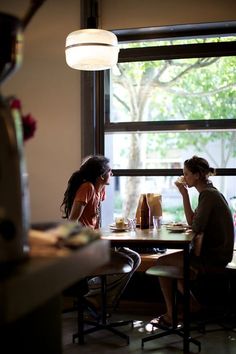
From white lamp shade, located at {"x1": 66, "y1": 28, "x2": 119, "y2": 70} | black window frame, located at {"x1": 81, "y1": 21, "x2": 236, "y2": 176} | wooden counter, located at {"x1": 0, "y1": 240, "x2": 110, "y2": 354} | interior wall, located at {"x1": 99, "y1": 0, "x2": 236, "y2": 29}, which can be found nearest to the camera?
wooden counter, located at {"x1": 0, "y1": 240, "x2": 110, "y2": 354}

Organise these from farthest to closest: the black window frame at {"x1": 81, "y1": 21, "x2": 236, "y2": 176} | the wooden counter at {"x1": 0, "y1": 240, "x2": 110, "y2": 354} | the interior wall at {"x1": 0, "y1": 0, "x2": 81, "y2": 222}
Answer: the interior wall at {"x1": 0, "y1": 0, "x2": 81, "y2": 222}, the black window frame at {"x1": 81, "y1": 21, "x2": 236, "y2": 176}, the wooden counter at {"x1": 0, "y1": 240, "x2": 110, "y2": 354}

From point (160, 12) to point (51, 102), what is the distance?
1.17m

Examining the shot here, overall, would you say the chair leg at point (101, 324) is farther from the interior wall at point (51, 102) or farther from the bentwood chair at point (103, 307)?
the interior wall at point (51, 102)

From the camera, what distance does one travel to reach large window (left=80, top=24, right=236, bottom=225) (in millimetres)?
4066

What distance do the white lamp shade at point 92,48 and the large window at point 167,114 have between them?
1.12 metres

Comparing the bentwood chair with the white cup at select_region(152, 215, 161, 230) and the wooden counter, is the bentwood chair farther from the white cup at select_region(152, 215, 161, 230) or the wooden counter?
the wooden counter

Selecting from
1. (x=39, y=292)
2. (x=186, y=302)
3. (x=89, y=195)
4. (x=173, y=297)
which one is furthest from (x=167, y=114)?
(x=39, y=292)

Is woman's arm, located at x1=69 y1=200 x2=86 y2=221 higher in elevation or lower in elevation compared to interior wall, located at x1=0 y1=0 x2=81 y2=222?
lower

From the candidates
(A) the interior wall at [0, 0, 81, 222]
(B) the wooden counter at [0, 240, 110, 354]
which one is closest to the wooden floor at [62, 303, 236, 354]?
(A) the interior wall at [0, 0, 81, 222]

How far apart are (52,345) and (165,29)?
337 cm

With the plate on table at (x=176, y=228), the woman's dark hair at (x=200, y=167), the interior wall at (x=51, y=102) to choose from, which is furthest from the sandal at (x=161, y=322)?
the interior wall at (x=51, y=102)

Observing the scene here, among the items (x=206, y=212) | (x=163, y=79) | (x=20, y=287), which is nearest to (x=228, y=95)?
(x=163, y=79)

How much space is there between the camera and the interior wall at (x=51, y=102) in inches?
164

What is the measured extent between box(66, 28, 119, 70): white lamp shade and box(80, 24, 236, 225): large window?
1119 millimetres
